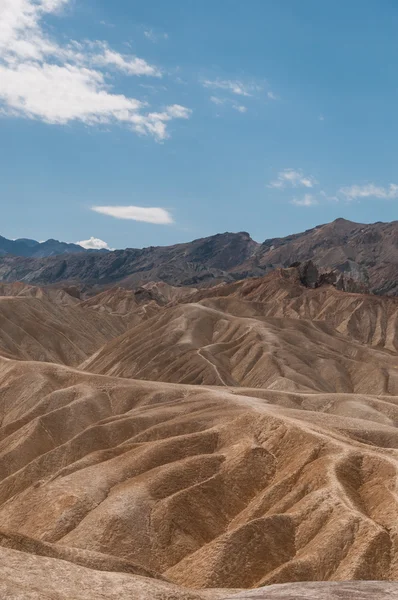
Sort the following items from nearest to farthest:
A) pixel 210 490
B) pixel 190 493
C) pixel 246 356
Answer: pixel 190 493 < pixel 210 490 < pixel 246 356

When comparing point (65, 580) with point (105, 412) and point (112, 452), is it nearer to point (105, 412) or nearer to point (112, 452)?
point (112, 452)

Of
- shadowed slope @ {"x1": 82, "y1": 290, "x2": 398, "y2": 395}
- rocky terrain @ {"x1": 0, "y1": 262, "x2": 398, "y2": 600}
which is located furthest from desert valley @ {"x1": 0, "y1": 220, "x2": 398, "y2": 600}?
shadowed slope @ {"x1": 82, "y1": 290, "x2": 398, "y2": 395}

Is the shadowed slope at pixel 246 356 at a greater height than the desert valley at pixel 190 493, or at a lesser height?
greater

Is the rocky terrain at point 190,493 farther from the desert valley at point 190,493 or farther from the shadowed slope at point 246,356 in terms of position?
the shadowed slope at point 246,356

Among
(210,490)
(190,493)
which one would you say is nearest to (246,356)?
(210,490)

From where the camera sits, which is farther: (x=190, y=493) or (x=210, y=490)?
(x=210, y=490)

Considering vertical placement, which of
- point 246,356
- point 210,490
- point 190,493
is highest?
point 246,356

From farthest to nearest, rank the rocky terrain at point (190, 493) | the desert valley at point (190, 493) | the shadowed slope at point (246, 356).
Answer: the shadowed slope at point (246, 356) < the rocky terrain at point (190, 493) < the desert valley at point (190, 493)

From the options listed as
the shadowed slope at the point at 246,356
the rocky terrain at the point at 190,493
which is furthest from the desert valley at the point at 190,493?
the shadowed slope at the point at 246,356

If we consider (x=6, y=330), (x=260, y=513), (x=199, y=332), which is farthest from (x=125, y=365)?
(x=260, y=513)

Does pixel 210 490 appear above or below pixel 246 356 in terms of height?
below

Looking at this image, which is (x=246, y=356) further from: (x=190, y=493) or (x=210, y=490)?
(x=190, y=493)
